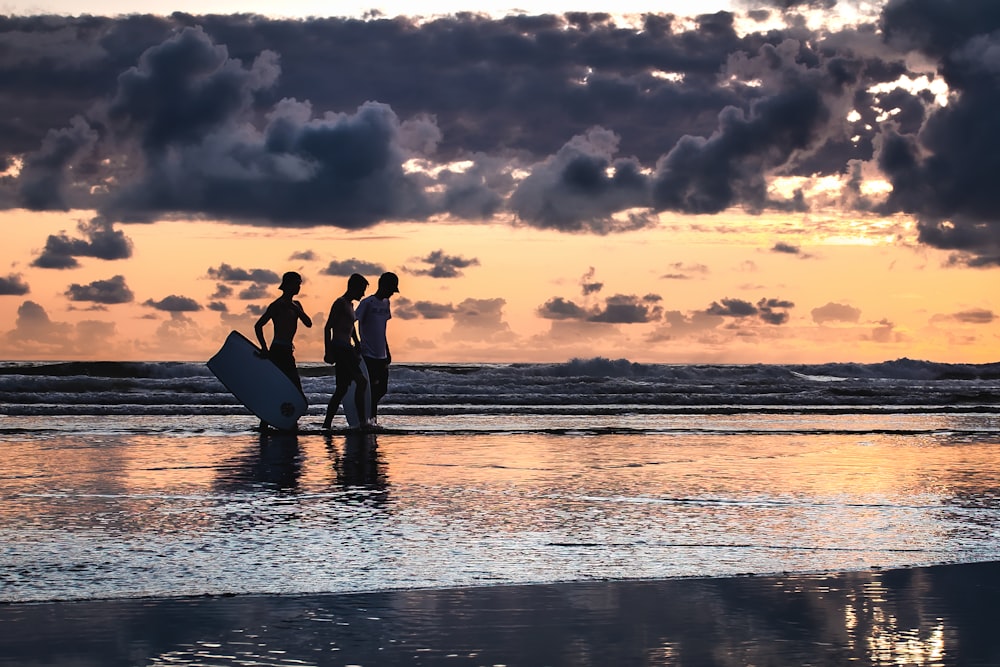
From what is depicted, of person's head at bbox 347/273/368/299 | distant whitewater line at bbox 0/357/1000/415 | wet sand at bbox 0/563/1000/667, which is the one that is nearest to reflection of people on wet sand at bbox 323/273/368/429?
person's head at bbox 347/273/368/299

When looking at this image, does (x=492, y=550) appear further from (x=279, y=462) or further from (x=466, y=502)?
(x=279, y=462)

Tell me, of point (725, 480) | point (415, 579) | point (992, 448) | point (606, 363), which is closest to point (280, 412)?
point (725, 480)

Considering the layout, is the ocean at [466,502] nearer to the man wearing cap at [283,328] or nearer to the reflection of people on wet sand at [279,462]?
the reflection of people on wet sand at [279,462]

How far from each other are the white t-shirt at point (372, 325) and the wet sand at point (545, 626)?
968 centimetres

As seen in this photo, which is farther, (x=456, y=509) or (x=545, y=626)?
(x=456, y=509)

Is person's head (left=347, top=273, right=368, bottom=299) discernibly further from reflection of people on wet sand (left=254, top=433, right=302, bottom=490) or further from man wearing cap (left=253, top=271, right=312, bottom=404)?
reflection of people on wet sand (left=254, top=433, right=302, bottom=490)

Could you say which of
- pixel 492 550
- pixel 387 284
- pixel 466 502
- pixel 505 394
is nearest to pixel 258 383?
pixel 387 284

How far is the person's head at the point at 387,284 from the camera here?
1469 cm

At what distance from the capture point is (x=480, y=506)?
775 centimetres

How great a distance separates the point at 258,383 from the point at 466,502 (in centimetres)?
700

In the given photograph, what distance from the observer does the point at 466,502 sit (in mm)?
7938

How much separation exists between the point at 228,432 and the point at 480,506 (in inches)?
288

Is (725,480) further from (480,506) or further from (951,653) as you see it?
(951,653)

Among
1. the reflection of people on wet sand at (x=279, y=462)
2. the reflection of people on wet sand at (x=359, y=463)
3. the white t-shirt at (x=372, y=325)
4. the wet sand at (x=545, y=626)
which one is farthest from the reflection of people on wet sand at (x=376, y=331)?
the wet sand at (x=545, y=626)
